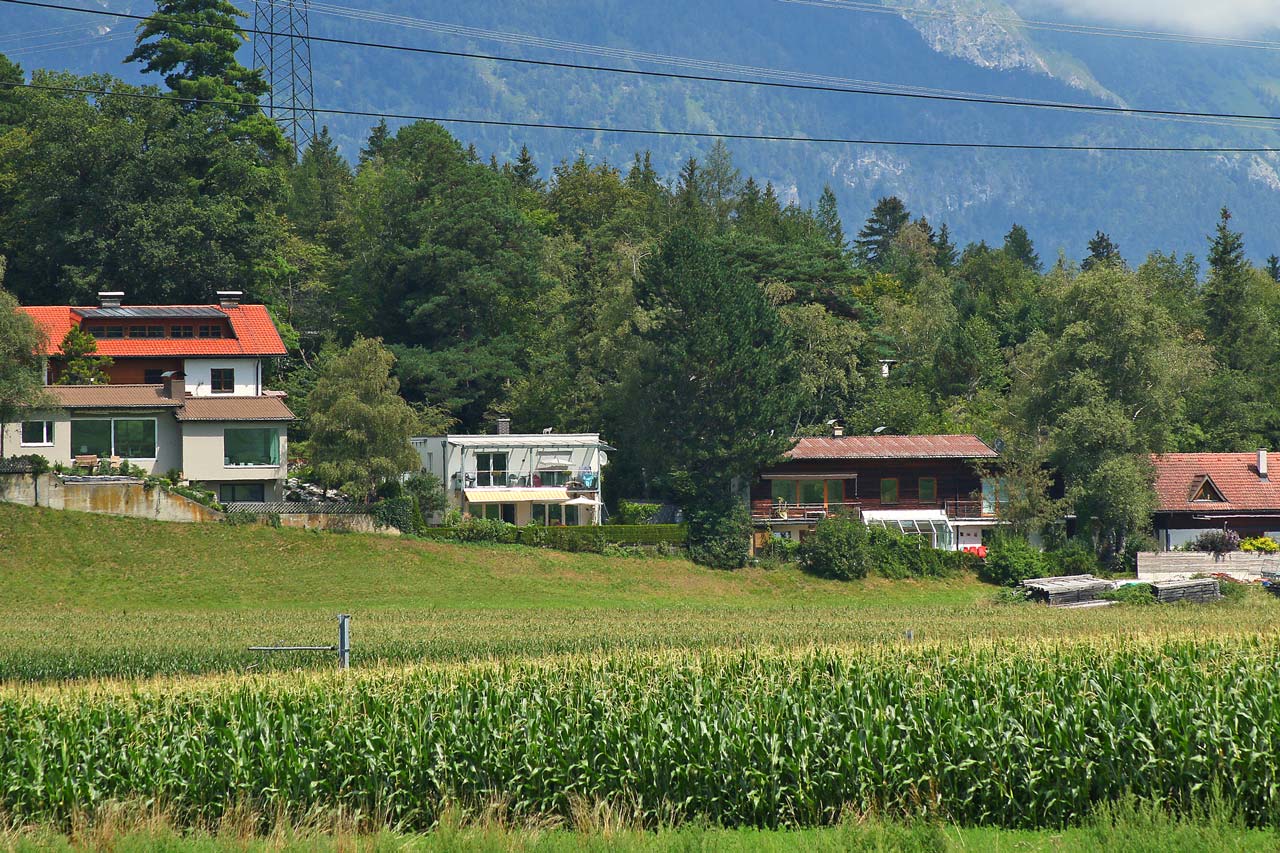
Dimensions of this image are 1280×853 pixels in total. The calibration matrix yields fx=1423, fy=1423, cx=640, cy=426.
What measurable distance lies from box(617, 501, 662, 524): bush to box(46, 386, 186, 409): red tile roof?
20.6 metres

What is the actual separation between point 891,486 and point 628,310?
16.2 meters

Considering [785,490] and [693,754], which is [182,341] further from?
[693,754]

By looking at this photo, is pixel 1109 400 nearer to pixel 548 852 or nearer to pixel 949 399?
pixel 949 399

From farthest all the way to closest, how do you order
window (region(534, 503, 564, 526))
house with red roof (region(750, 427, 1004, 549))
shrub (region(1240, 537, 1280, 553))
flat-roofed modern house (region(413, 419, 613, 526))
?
house with red roof (region(750, 427, 1004, 549)), window (region(534, 503, 564, 526)), flat-roofed modern house (region(413, 419, 613, 526)), shrub (region(1240, 537, 1280, 553))

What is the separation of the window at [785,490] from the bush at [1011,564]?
38.0ft

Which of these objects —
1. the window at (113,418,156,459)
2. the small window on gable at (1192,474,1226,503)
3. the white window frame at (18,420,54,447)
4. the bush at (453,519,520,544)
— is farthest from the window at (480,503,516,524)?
the small window on gable at (1192,474,1226,503)

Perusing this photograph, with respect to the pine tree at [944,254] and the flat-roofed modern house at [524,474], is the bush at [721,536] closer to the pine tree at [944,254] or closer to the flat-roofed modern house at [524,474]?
the flat-roofed modern house at [524,474]

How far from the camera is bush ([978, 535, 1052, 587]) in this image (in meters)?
61.8

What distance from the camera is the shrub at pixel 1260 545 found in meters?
64.2

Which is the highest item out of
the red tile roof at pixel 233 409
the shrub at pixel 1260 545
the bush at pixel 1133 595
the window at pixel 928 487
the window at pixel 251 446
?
the red tile roof at pixel 233 409

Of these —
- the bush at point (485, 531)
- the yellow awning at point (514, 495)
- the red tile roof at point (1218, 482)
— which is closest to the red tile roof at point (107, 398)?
the bush at point (485, 531)

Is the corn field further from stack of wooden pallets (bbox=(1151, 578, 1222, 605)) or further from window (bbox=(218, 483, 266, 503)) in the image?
window (bbox=(218, 483, 266, 503))

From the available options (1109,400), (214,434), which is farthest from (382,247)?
(1109,400)

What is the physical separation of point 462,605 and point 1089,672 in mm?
32168
